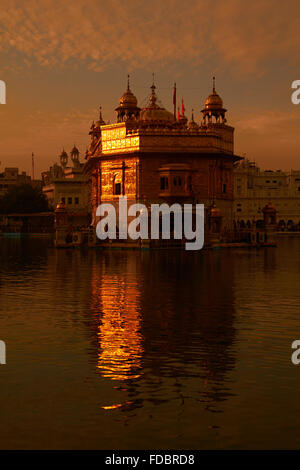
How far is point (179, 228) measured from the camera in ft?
151

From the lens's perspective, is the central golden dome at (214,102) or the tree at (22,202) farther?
the tree at (22,202)

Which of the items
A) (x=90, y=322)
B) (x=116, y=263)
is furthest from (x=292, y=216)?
(x=90, y=322)

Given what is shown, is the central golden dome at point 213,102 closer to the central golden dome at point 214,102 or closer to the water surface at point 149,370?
the central golden dome at point 214,102

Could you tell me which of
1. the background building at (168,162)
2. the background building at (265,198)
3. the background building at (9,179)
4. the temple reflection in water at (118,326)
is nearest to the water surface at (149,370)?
the temple reflection in water at (118,326)

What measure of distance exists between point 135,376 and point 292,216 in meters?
104

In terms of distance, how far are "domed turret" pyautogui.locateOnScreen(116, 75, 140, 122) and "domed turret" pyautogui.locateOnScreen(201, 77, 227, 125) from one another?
6532 mm

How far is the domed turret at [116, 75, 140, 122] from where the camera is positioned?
5405 cm

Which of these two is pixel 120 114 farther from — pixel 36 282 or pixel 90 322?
pixel 90 322

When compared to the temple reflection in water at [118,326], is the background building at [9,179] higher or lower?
higher

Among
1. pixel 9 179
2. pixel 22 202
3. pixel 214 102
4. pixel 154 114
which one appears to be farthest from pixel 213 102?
pixel 9 179

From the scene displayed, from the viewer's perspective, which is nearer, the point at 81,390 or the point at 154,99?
the point at 81,390

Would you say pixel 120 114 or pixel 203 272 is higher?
pixel 120 114

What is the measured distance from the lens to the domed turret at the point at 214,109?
167 feet

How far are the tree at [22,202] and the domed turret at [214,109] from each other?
60005 mm
